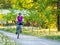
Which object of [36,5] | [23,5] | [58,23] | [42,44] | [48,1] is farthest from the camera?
[58,23]

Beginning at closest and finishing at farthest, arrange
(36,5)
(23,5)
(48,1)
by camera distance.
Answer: (48,1), (36,5), (23,5)

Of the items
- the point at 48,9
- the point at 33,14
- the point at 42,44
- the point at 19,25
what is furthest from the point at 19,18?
the point at 33,14

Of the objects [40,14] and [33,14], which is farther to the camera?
[33,14]

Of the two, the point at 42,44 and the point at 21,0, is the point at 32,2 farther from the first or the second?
the point at 42,44

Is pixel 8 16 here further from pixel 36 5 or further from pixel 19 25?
pixel 19 25

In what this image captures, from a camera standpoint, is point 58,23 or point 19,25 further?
point 58,23

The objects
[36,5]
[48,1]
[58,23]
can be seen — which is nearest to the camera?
[48,1]

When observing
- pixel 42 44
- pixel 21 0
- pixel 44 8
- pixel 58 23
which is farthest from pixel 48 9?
pixel 42 44

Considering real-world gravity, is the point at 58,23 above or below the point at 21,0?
below

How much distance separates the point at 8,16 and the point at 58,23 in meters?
6.33

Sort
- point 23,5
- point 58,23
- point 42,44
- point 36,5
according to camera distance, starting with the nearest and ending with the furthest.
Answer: point 42,44, point 36,5, point 23,5, point 58,23

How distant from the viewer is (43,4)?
2766 cm

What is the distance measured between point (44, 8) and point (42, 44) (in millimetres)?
12273

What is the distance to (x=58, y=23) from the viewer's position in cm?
3703
